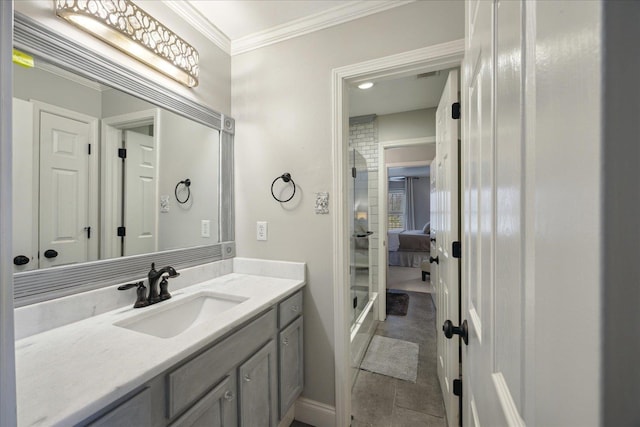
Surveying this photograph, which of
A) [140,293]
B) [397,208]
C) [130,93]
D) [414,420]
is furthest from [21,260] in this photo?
[397,208]

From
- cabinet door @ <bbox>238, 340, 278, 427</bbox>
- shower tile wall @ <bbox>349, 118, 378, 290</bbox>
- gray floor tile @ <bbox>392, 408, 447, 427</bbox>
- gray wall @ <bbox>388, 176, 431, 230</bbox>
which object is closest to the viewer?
cabinet door @ <bbox>238, 340, 278, 427</bbox>

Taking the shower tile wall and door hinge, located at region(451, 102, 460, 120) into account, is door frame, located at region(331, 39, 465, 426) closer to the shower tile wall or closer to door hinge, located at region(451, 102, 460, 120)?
door hinge, located at region(451, 102, 460, 120)

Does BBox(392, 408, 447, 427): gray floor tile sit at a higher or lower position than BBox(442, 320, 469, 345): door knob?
lower

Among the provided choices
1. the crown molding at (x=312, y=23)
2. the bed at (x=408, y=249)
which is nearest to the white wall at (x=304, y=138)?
the crown molding at (x=312, y=23)

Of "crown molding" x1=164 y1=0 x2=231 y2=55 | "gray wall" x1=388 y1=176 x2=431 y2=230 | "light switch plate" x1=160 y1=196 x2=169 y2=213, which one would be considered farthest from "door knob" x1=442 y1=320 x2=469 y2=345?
"gray wall" x1=388 y1=176 x2=431 y2=230

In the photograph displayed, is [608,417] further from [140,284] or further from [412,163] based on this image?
[412,163]

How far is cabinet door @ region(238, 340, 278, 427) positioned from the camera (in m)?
1.17

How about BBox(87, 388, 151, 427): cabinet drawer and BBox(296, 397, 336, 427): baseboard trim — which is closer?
BBox(87, 388, 151, 427): cabinet drawer

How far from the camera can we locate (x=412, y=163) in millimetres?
4574

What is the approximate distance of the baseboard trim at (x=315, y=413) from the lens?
165 cm

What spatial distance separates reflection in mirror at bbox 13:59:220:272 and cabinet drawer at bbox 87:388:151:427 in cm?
71

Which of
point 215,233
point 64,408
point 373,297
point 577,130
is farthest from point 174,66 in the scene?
point 373,297

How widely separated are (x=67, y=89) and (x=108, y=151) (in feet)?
0.93

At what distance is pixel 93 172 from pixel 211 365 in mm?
1032
